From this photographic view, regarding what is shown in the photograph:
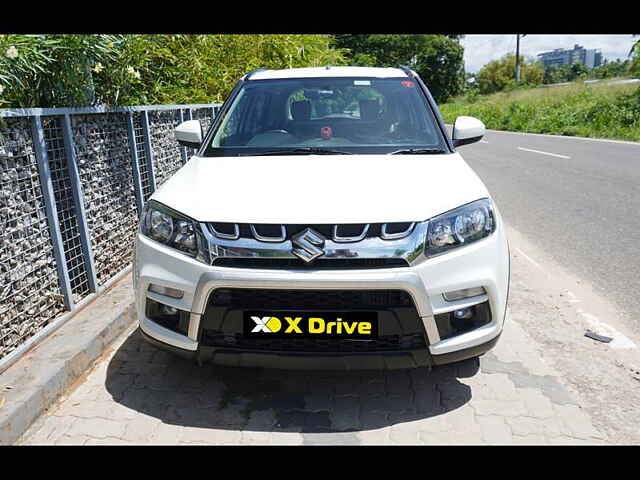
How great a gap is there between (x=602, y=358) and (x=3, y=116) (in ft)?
12.2

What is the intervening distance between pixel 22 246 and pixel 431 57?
6966 centimetres

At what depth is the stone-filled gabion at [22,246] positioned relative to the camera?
10.1ft

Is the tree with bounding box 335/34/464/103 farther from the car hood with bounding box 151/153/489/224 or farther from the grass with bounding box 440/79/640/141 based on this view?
the car hood with bounding box 151/153/489/224

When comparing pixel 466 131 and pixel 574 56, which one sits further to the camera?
pixel 574 56

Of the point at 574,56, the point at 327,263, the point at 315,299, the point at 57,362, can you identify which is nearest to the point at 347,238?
the point at 327,263

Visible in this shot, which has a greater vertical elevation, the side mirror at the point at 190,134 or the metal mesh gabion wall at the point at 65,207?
the side mirror at the point at 190,134

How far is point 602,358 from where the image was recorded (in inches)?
127

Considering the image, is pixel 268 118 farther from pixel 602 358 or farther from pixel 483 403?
pixel 602 358

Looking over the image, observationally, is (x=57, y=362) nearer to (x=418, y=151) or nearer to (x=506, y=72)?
(x=418, y=151)

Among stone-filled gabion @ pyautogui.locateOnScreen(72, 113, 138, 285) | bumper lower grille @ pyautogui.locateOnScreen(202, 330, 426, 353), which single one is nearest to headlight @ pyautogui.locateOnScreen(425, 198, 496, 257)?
bumper lower grille @ pyautogui.locateOnScreen(202, 330, 426, 353)

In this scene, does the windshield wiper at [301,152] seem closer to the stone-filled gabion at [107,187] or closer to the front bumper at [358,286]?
the front bumper at [358,286]

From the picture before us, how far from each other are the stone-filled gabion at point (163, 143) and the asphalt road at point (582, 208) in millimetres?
4047

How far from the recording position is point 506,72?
83.2 m

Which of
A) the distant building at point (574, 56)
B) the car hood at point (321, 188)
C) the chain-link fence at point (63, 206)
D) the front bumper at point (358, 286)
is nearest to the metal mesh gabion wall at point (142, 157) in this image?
the chain-link fence at point (63, 206)
